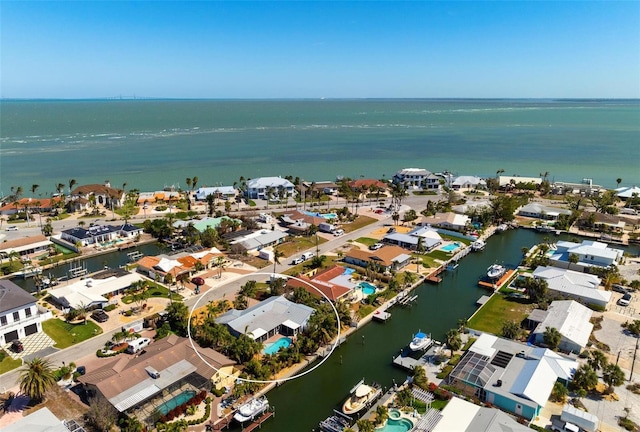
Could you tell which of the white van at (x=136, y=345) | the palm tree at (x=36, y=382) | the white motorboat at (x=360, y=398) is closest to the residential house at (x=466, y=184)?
the white motorboat at (x=360, y=398)

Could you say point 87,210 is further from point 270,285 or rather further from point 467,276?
point 467,276

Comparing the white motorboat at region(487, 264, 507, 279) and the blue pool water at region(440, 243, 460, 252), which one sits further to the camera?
the blue pool water at region(440, 243, 460, 252)

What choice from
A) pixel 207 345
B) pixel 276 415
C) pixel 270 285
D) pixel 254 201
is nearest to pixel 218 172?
pixel 254 201

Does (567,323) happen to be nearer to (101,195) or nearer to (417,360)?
(417,360)

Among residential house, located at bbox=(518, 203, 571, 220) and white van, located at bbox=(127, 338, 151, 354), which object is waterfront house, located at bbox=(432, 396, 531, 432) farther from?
residential house, located at bbox=(518, 203, 571, 220)

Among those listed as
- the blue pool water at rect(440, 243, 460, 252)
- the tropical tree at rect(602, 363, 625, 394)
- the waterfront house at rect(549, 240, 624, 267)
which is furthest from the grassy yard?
the blue pool water at rect(440, 243, 460, 252)

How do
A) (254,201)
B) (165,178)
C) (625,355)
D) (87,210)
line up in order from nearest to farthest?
(625,355)
(87,210)
(254,201)
(165,178)
